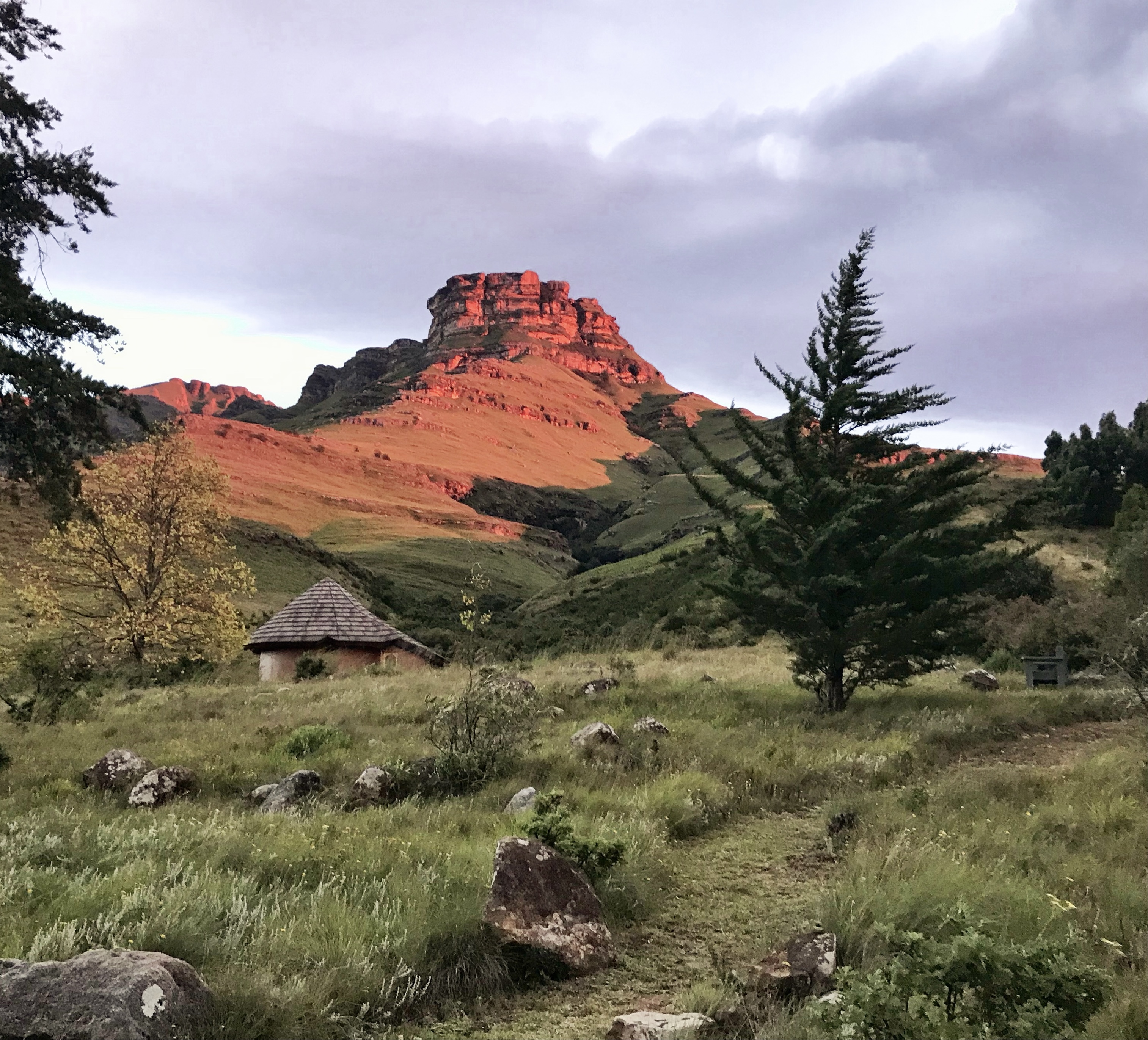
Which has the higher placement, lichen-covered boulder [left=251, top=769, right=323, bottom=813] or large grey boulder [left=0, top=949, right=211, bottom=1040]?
large grey boulder [left=0, top=949, right=211, bottom=1040]

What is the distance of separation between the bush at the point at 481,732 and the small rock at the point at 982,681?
39.7ft

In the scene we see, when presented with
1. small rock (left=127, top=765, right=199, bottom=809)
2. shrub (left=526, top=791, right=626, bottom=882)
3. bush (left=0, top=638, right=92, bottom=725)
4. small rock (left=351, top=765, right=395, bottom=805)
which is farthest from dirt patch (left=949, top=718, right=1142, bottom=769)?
bush (left=0, top=638, right=92, bottom=725)

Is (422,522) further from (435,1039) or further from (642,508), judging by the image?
(435,1039)

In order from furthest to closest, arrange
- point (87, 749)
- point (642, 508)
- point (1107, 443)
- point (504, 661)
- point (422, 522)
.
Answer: point (642, 508)
point (422, 522)
point (1107, 443)
point (504, 661)
point (87, 749)

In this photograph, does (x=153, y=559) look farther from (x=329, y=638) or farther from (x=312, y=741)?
(x=312, y=741)

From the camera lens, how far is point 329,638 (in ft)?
84.6

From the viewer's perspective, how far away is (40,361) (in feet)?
34.2

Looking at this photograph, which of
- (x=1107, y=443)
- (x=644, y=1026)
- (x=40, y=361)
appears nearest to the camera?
(x=644, y=1026)

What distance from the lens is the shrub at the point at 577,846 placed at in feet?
18.1

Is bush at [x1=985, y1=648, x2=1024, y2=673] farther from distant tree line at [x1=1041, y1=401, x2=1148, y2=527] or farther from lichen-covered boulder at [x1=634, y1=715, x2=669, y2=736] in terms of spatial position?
distant tree line at [x1=1041, y1=401, x2=1148, y2=527]

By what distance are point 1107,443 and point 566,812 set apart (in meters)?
57.5

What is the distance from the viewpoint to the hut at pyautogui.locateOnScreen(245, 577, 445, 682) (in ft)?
84.0

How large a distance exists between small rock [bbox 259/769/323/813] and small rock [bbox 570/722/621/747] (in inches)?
135

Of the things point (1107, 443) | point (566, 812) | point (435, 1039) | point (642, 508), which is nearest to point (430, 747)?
point (566, 812)
